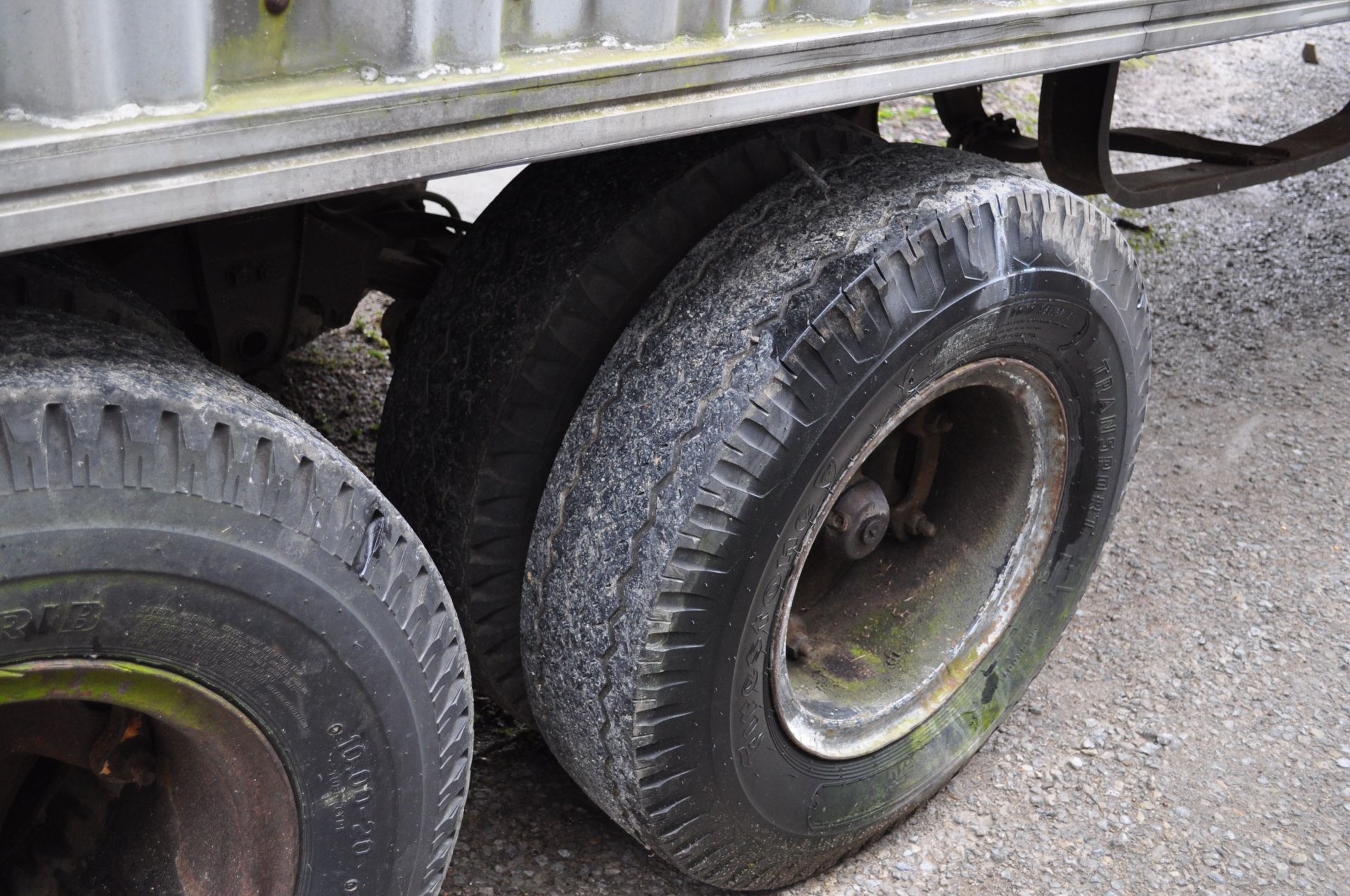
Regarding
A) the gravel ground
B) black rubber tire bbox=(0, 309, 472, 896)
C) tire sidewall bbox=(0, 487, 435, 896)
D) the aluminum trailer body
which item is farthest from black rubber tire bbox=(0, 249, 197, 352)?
the gravel ground

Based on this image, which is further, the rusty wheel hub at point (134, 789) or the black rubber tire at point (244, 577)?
the rusty wheel hub at point (134, 789)

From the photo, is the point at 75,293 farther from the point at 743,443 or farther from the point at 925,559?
the point at 925,559

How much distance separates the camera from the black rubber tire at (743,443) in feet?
5.87

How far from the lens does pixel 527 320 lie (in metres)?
2.01

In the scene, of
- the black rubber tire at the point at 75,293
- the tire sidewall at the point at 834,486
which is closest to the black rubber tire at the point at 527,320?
the tire sidewall at the point at 834,486

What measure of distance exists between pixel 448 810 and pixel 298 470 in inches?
21.5

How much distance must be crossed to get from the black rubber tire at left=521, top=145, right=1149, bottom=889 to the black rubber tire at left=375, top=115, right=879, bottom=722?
3.2 inches

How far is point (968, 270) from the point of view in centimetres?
192

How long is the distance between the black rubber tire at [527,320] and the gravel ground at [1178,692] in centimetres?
50

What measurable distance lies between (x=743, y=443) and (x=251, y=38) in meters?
0.85

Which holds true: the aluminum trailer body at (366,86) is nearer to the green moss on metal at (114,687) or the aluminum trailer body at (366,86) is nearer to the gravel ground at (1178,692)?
the green moss on metal at (114,687)

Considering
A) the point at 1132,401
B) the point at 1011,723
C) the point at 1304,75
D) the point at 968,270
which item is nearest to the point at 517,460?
the point at 968,270

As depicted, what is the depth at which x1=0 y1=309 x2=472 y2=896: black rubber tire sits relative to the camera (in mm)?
1256

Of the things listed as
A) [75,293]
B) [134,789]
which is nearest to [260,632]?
[134,789]
